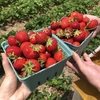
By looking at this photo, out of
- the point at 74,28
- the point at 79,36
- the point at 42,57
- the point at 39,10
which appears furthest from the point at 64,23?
the point at 39,10

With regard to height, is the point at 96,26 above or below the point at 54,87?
above

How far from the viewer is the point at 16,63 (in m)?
1.67

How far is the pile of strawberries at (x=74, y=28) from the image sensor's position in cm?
199

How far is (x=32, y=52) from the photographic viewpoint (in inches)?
67.6

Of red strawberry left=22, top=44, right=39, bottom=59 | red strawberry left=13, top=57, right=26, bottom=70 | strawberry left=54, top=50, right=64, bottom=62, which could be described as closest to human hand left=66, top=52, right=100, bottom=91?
strawberry left=54, top=50, right=64, bottom=62

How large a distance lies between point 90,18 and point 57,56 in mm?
786

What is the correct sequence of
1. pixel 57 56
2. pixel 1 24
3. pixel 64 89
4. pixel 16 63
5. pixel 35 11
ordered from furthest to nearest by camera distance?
pixel 35 11
pixel 1 24
pixel 64 89
pixel 57 56
pixel 16 63

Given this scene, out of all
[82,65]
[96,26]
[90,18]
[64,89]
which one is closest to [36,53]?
[82,65]

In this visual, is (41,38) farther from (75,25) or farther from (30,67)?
(75,25)

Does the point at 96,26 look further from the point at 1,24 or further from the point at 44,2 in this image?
the point at 44,2

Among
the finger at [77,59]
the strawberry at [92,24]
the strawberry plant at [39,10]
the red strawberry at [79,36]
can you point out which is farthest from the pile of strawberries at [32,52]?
the strawberry plant at [39,10]

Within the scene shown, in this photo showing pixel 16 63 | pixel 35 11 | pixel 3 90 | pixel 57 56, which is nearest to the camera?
pixel 16 63

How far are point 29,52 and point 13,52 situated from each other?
131mm

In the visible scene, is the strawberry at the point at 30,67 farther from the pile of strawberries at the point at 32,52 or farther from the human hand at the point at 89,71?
the human hand at the point at 89,71
